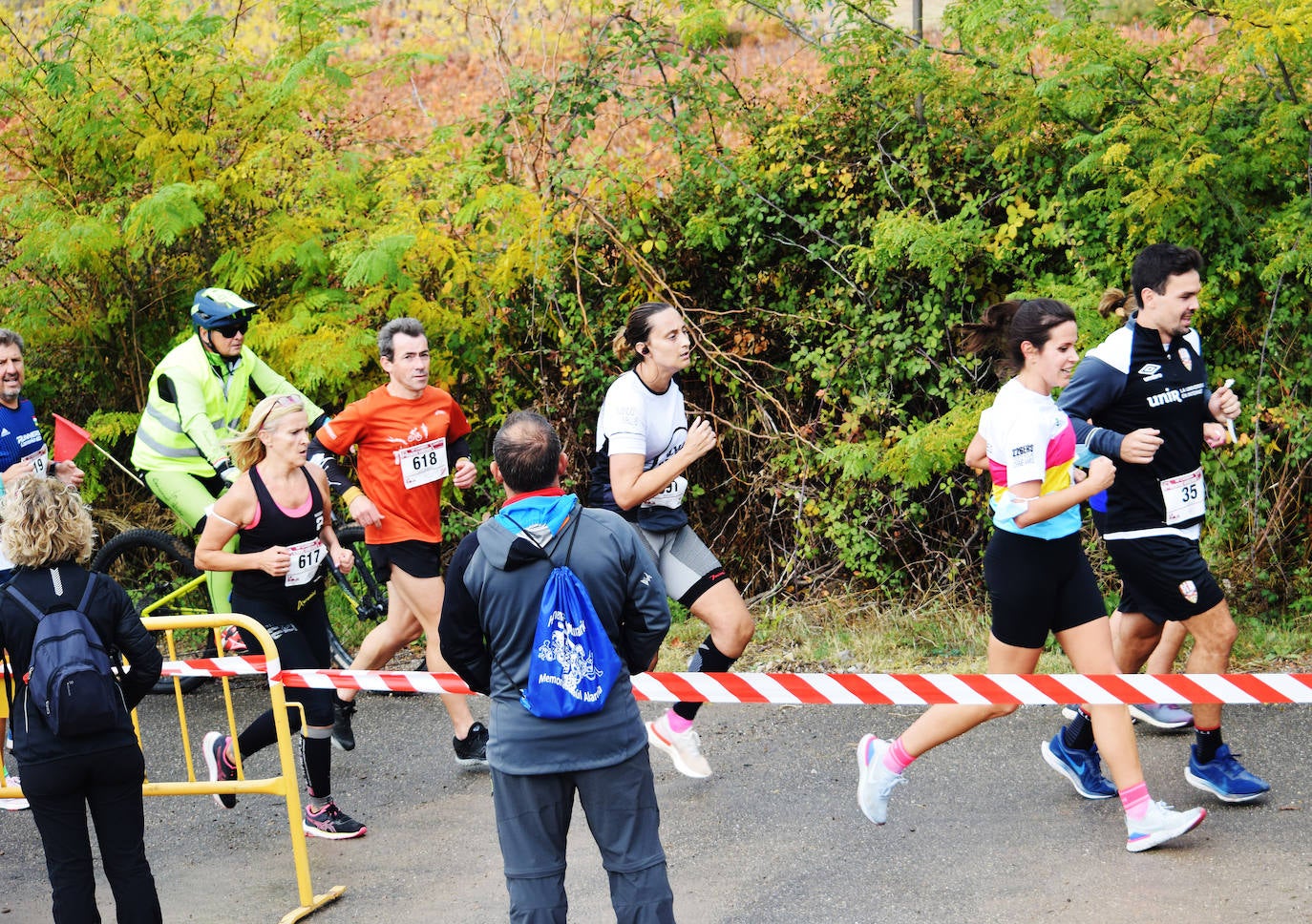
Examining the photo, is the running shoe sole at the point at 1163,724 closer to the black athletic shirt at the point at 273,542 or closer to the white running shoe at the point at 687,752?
the white running shoe at the point at 687,752

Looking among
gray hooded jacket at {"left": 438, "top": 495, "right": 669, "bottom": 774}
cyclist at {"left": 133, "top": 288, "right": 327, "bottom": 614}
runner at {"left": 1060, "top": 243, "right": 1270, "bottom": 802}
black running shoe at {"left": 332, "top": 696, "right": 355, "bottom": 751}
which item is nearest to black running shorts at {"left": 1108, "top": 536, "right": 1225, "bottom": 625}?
runner at {"left": 1060, "top": 243, "right": 1270, "bottom": 802}

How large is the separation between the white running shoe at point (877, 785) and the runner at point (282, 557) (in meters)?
2.07

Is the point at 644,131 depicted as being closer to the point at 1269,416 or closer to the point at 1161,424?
the point at 1269,416

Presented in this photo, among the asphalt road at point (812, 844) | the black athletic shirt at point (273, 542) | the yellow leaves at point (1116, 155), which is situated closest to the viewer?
the asphalt road at point (812, 844)

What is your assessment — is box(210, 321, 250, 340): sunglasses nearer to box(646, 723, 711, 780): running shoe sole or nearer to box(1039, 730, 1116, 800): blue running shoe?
box(646, 723, 711, 780): running shoe sole

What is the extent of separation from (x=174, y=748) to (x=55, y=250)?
339 cm

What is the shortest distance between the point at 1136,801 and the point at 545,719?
8.01 ft

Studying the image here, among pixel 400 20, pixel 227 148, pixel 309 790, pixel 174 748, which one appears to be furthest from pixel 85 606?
pixel 400 20

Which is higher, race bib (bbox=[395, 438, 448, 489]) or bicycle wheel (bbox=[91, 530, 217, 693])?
race bib (bbox=[395, 438, 448, 489])

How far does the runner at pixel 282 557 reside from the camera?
5500 millimetres

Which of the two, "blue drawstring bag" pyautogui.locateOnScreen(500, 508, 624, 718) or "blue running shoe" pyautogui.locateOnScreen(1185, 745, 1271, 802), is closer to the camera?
"blue drawstring bag" pyautogui.locateOnScreen(500, 508, 624, 718)

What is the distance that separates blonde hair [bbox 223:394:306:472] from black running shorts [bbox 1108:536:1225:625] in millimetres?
3435

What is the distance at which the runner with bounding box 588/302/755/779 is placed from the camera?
5570 millimetres

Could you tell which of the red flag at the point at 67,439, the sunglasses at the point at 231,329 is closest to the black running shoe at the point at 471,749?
the sunglasses at the point at 231,329
